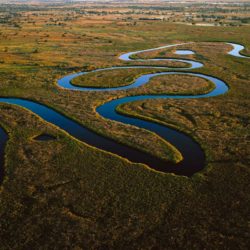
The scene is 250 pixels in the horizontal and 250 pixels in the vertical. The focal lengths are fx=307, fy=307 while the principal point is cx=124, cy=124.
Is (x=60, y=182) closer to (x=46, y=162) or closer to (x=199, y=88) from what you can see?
(x=46, y=162)

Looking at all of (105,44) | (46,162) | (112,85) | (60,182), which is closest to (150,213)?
(60,182)

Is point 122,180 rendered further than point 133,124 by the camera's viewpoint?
No

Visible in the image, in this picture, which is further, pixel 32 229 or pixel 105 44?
pixel 105 44

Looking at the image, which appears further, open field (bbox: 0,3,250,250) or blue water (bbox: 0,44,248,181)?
blue water (bbox: 0,44,248,181)

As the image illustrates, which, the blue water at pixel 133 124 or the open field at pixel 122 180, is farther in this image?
the blue water at pixel 133 124

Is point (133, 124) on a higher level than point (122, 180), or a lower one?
higher

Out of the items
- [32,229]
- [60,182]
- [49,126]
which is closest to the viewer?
[32,229]

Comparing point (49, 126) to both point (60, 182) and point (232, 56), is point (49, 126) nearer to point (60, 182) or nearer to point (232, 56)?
point (60, 182)

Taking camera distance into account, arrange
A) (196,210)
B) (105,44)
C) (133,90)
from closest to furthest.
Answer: (196,210), (133,90), (105,44)

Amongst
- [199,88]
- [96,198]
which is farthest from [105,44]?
[96,198]
